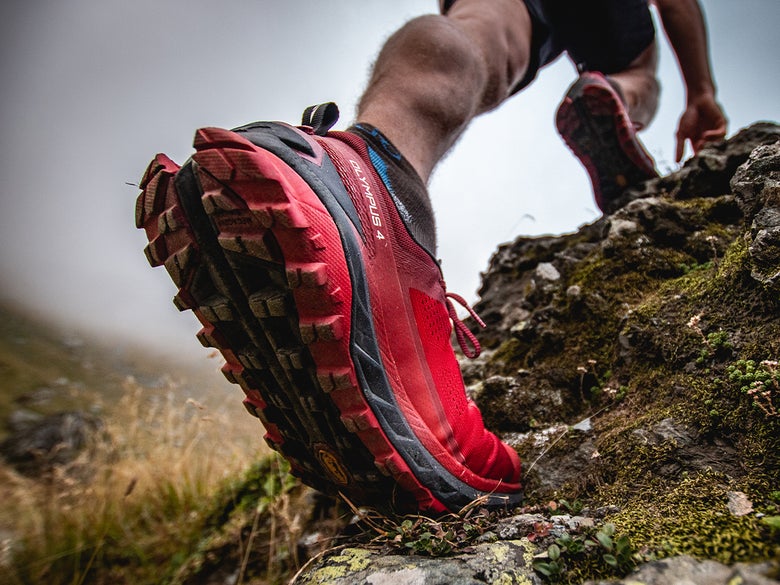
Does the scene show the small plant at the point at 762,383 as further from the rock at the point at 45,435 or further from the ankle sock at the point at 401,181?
the rock at the point at 45,435

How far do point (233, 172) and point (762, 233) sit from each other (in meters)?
1.16

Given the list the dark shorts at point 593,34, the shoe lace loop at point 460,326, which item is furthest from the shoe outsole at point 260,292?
the dark shorts at point 593,34

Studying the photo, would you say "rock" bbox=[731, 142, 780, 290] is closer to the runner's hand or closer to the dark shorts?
the dark shorts

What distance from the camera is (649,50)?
289 cm

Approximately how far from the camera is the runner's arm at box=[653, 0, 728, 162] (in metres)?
2.53

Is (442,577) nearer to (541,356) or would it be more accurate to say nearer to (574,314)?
(541,356)

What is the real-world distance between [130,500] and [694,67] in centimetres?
423

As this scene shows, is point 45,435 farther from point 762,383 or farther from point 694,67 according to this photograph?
point 694,67

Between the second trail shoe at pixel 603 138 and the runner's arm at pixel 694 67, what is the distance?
59cm

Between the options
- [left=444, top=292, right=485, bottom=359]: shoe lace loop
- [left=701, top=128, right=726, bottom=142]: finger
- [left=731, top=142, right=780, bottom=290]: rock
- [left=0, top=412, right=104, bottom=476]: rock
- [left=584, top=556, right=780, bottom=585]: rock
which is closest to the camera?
[left=584, top=556, right=780, bottom=585]: rock

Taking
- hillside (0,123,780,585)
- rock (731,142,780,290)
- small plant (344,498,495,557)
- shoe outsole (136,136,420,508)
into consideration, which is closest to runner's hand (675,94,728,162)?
hillside (0,123,780,585)

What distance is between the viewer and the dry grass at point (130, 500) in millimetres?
2049

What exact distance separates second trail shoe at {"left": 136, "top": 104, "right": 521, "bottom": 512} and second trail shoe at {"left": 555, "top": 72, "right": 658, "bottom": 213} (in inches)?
64.0

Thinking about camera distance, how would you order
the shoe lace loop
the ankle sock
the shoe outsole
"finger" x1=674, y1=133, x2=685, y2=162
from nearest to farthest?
the shoe outsole → the ankle sock → the shoe lace loop → "finger" x1=674, y1=133, x2=685, y2=162
